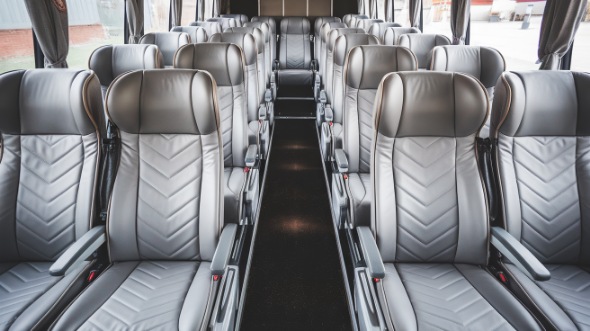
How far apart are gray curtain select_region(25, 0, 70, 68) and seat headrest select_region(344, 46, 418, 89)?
2450 millimetres

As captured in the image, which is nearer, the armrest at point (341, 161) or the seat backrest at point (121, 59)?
the armrest at point (341, 161)

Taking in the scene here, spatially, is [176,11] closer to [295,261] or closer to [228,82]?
[228,82]

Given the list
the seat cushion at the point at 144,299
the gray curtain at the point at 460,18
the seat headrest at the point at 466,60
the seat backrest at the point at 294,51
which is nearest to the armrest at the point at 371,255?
the seat cushion at the point at 144,299

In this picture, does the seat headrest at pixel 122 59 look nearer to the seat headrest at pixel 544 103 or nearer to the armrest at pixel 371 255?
the armrest at pixel 371 255

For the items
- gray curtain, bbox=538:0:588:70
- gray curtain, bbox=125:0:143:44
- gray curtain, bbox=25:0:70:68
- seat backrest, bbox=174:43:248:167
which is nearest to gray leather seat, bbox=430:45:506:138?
gray curtain, bbox=538:0:588:70

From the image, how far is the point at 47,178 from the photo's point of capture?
191 centimetres

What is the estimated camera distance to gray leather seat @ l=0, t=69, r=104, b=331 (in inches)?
72.3

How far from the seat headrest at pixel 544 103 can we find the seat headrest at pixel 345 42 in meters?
1.99

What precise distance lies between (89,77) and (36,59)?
201 cm

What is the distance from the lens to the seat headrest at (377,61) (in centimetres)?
280

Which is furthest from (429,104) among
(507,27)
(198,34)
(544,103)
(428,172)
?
(507,27)

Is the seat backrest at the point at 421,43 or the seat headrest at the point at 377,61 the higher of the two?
the seat backrest at the point at 421,43

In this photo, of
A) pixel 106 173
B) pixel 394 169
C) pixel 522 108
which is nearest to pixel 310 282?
pixel 394 169

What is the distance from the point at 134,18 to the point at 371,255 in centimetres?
491
